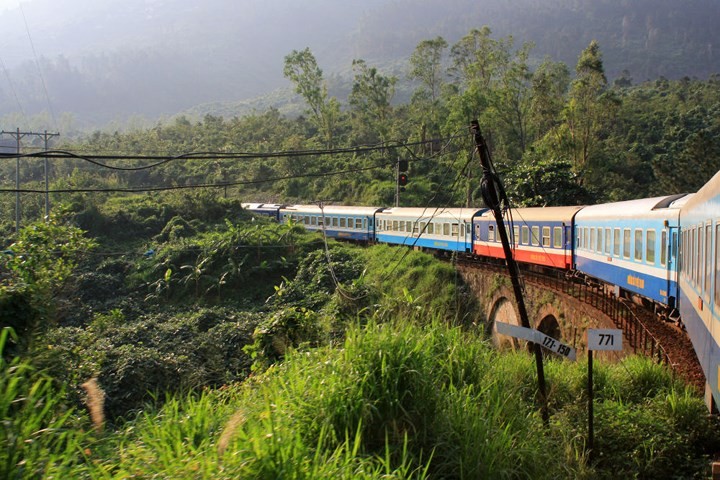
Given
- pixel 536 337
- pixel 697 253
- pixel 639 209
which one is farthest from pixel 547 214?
pixel 536 337

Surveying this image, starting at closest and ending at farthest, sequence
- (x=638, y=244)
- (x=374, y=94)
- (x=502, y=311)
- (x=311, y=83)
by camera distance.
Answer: (x=638, y=244) < (x=502, y=311) < (x=311, y=83) < (x=374, y=94)

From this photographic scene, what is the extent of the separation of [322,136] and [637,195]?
99.1 ft

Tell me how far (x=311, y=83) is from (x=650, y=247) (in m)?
44.4

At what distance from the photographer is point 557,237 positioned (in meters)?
19.2

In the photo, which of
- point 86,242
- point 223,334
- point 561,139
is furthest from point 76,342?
point 561,139

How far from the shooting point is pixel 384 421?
5043mm

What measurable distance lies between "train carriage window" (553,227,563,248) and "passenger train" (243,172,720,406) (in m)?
0.04

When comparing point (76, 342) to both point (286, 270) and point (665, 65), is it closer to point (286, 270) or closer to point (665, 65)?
point (286, 270)

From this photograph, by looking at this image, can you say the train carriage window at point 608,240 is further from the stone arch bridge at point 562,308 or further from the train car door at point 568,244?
the train car door at point 568,244

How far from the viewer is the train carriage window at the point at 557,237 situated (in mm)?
18984

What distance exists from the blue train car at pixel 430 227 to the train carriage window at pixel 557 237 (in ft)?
15.0

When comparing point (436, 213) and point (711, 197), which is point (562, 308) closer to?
point (436, 213)

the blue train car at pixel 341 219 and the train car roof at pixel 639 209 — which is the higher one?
the train car roof at pixel 639 209

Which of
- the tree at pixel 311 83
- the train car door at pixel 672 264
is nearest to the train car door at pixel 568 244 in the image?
the train car door at pixel 672 264
